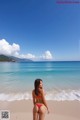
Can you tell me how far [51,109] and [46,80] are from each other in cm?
36

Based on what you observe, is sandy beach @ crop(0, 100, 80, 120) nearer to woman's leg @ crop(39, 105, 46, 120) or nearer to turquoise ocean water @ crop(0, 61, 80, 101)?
turquoise ocean water @ crop(0, 61, 80, 101)

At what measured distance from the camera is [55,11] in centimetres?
350

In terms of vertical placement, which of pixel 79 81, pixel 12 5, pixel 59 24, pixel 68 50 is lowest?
pixel 79 81

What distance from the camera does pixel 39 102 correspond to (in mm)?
3232

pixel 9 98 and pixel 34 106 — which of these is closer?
pixel 34 106

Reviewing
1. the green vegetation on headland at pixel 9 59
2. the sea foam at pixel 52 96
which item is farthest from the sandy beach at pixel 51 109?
the green vegetation on headland at pixel 9 59

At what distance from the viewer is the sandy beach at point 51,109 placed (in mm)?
A: 3398

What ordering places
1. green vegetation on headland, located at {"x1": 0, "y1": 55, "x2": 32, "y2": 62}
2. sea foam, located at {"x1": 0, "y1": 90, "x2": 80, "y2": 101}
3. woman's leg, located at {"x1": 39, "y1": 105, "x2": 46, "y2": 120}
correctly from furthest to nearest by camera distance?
green vegetation on headland, located at {"x1": 0, "y1": 55, "x2": 32, "y2": 62} → sea foam, located at {"x1": 0, "y1": 90, "x2": 80, "y2": 101} → woman's leg, located at {"x1": 39, "y1": 105, "x2": 46, "y2": 120}

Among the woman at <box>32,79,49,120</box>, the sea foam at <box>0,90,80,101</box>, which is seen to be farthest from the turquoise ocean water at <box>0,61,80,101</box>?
the woman at <box>32,79,49,120</box>

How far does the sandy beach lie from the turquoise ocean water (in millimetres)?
64

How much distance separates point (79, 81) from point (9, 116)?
93cm

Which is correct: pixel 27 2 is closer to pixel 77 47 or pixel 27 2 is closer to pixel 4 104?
pixel 77 47

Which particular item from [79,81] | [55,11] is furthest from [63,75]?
[55,11]

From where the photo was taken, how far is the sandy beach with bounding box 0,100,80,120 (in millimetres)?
3398
